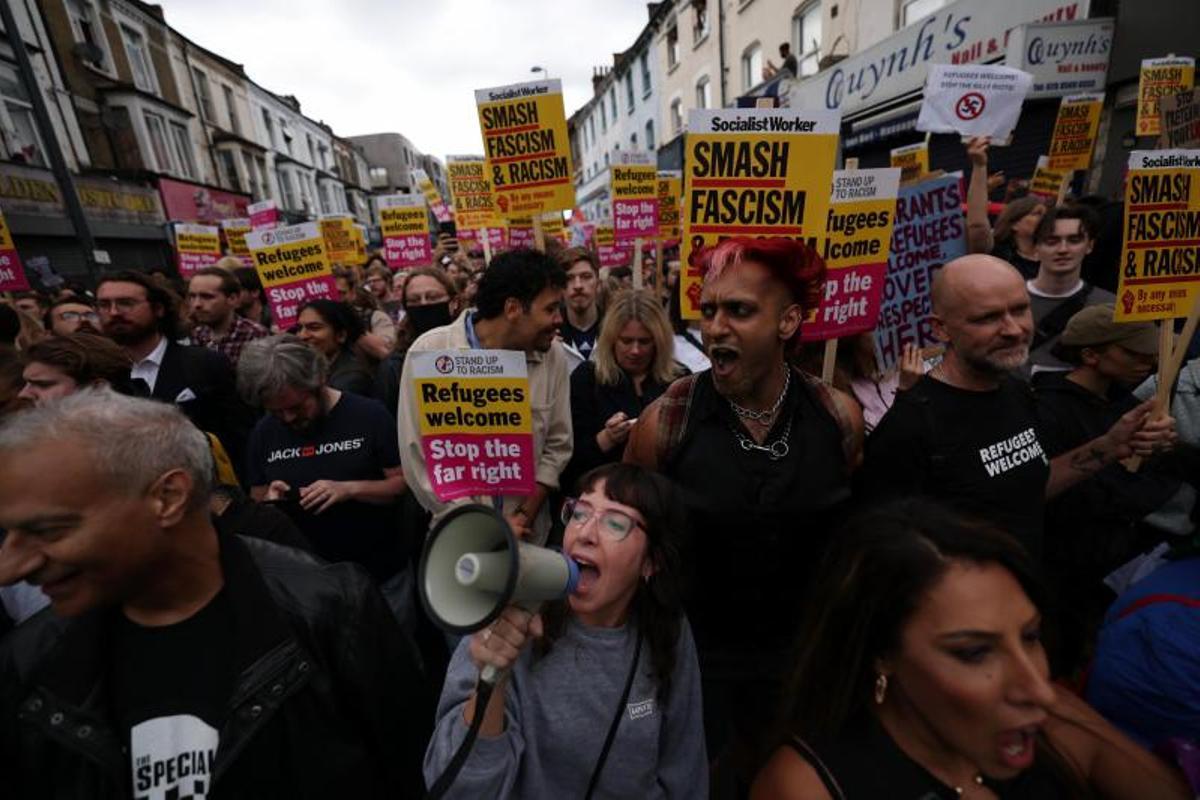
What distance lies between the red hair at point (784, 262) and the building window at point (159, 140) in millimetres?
25658

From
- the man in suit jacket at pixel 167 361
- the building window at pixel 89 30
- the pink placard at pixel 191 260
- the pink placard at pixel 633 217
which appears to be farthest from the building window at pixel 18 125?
the pink placard at pixel 633 217

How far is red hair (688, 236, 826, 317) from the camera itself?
1.95 meters

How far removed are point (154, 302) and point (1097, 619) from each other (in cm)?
537

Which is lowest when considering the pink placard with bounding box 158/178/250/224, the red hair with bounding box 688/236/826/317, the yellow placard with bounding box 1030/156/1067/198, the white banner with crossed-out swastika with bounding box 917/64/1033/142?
the red hair with bounding box 688/236/826/317

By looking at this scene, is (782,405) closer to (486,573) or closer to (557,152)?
(486,573)

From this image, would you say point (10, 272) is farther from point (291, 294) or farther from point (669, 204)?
point (669, 204)

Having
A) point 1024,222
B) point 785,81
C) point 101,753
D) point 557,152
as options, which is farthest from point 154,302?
point 785,81

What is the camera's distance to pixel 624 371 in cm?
343

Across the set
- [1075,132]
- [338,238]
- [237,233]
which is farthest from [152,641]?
[237,233]

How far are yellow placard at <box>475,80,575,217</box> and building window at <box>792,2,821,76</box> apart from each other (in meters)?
11.9

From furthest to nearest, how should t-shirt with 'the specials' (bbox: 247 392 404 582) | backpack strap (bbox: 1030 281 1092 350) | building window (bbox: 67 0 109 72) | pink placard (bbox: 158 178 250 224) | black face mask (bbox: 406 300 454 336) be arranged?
1. pink placard (bbox: 158 178 250 224)
2. building window (bbox: 67 0 109 72)
3. black face mask (bbox: 406 300 454 336)
4. backpack strap (bbox: 1030 281 1092 350)
5. t-shirt with 'the specials' (bbox: 247 392 404 582)

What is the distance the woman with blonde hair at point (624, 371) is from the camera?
3332 millimetres

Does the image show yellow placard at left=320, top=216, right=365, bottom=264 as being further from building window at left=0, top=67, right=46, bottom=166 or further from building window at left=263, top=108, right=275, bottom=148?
building window at left=263, top=108, right=275, bottom=148

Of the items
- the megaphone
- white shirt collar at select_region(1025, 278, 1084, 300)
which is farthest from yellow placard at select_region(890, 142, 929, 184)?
the megaphone
